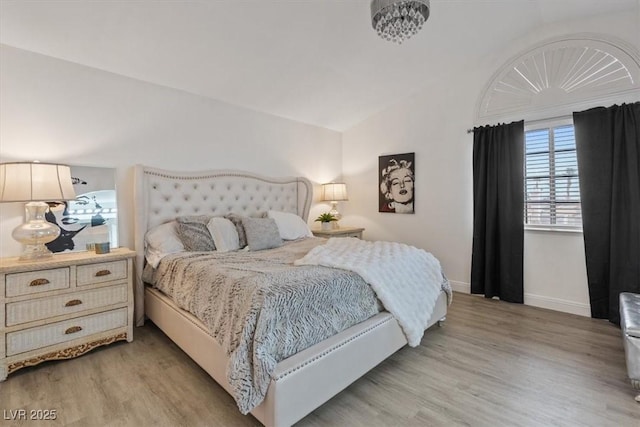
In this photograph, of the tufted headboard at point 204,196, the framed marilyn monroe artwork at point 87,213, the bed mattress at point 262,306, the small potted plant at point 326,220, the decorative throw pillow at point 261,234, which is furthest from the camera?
the small potted plant at point 326,220

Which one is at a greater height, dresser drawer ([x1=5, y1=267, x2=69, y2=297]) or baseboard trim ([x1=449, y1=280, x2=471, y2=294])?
dresser drawer ([x1=5, y1=267, x2=69, y2=297])

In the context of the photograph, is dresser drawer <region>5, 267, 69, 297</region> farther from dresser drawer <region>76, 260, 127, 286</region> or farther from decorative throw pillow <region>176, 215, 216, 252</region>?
decorative throw pillow <region>176, 215, 216, 252</region>

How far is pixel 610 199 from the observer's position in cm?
280

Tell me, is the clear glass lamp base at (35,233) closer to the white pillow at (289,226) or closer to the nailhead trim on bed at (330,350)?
the white pillow at (289,226)

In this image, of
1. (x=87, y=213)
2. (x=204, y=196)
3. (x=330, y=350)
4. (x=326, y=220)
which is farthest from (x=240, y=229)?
(x=330, y=350)

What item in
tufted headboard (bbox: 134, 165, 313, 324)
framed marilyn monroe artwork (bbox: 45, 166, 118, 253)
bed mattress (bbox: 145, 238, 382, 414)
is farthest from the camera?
tufted headboard (bbox: 134, 165, 313, 324)

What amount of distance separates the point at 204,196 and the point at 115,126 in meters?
1.00

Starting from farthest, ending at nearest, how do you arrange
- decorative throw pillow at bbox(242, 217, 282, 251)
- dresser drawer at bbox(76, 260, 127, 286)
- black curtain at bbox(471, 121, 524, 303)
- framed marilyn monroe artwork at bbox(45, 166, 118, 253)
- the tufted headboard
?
black curtain at bbox(471, 121, 524, 303) < decorative throw pillow at bbox(242, 217, 282, 251) < the tufted headboard < framed marilyn monroe artwork at bbox(45, 166, 118, 253) < dresser drawer at bbox(76, 260, 127, 286)

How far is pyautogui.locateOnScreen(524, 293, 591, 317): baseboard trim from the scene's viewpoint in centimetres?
303

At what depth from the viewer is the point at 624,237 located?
2.75 meters

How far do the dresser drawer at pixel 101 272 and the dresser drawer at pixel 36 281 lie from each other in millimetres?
87

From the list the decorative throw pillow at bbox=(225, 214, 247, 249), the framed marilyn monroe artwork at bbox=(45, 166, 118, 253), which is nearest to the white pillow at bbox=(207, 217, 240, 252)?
the decorative throw pillow at bbox=(225, 214, 247, 249)

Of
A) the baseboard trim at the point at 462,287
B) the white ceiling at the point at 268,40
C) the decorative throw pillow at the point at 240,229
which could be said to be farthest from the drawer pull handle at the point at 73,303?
the baseboard trim at the point at 462,287

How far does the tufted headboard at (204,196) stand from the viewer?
2.78 meters
